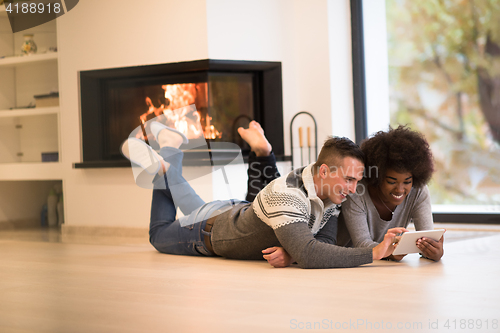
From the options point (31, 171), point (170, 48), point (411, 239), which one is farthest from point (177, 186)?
point (31, 171)

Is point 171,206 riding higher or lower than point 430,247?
higher

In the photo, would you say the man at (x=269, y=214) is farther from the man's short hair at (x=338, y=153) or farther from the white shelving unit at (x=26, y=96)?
the white shelving unit at (x=26, y=96)

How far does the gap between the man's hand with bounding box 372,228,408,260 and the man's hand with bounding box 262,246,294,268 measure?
0.37 meters

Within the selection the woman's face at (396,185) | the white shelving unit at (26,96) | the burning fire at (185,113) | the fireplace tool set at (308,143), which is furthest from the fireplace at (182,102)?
the woman's face at (396,185)

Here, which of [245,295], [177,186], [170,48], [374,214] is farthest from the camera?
[170,48]

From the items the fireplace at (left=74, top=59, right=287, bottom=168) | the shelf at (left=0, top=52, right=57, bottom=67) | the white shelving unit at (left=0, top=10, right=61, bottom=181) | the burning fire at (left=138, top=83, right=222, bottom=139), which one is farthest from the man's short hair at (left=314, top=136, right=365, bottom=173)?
the white shelving unit at (left=0, top=10, right=61, bottom=181)

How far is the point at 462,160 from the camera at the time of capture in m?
4.16

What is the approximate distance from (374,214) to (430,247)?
276 mm

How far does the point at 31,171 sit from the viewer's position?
4.66 m

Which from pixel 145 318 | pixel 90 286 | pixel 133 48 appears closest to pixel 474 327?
pixel 145 318

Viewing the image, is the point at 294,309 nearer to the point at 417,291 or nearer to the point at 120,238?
the point at 417,291

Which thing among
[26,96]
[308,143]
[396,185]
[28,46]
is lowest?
[396,185]

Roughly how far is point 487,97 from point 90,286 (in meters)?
3.17

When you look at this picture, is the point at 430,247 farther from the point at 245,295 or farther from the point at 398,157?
the point at 245,295
